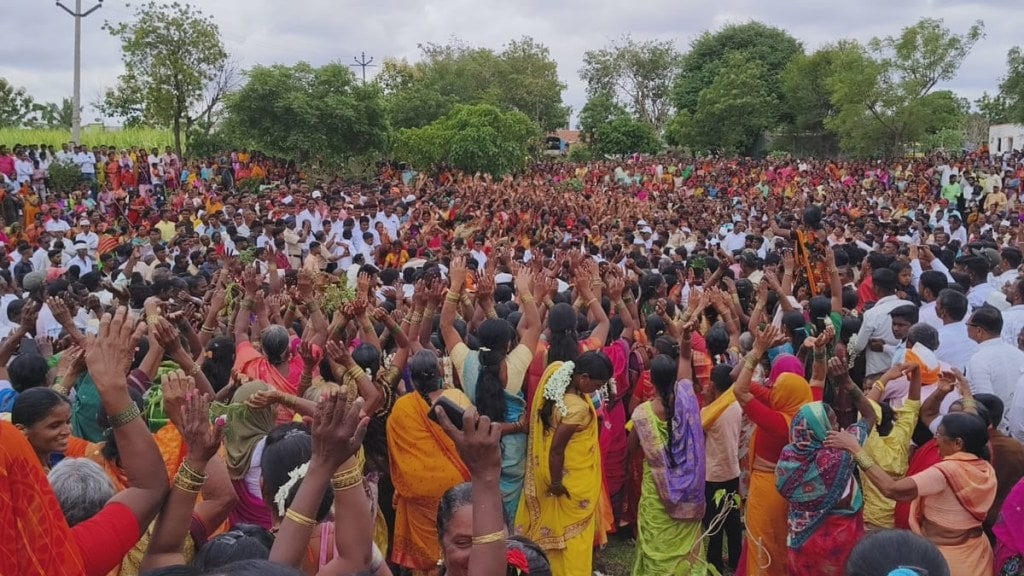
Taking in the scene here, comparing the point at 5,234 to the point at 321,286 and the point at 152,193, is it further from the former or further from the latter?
the point at 321,286

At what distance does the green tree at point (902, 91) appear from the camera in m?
29.6

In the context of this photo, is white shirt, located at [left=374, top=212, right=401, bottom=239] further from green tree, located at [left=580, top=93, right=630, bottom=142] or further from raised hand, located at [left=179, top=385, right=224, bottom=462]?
green tree, located at [left=580, top=93, right=630, bottom=142]

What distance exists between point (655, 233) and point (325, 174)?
39.5 ft

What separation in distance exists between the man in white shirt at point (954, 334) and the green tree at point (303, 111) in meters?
19.1

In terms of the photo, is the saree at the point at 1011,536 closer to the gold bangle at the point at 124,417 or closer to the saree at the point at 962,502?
the saree at the point at 962,502

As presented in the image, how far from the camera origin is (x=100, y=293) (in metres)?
8.58

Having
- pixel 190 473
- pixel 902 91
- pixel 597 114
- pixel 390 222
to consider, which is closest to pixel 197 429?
pixel 190 473

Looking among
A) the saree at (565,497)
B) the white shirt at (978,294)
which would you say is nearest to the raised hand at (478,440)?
the saree at (565,497)

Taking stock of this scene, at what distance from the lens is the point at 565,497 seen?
438 cm

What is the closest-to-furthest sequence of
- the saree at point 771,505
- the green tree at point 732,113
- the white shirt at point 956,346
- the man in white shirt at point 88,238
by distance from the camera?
1. the saree at point 771,505
2. the white shirt at point 956,346
3. the man in white shirt at point 88,238
4. the green tree at point 732,113

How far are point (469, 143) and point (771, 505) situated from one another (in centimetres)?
2025

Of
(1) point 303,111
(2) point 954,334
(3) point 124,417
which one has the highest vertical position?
(1) point 303,111

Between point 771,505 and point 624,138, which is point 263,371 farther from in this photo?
point 624,138

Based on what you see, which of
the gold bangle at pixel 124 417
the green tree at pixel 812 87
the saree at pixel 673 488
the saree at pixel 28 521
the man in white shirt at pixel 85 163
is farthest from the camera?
the green tree at pixel 812 87
